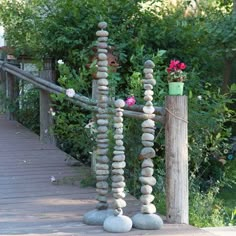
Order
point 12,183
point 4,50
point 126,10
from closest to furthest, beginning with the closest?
point 12,183 < point 126,10 < point 4,50

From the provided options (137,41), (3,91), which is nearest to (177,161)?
(137,41)

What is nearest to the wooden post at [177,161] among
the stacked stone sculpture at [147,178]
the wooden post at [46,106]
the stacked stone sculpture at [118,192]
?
the stacked stone sculpture at [147,178]

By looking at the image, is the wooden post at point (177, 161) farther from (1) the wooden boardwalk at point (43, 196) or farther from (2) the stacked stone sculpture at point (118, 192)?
(2) the stacked stone sculpture at point (118, 192)

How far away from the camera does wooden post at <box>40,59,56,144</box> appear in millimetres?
8117

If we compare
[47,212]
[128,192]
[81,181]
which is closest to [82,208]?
[47,212]

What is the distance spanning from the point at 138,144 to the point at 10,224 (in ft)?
5.06

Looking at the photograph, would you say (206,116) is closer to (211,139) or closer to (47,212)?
(211,139)

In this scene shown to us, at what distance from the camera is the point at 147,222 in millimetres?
4148

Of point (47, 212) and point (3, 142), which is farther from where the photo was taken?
point (3, 142)

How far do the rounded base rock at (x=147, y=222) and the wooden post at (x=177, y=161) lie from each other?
21 cm

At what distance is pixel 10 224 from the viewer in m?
4.41

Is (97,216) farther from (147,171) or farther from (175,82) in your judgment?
(175,82)

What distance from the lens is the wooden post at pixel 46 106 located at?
8.12 meters

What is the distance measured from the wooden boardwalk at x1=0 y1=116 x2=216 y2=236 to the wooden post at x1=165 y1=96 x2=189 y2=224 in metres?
0.14
